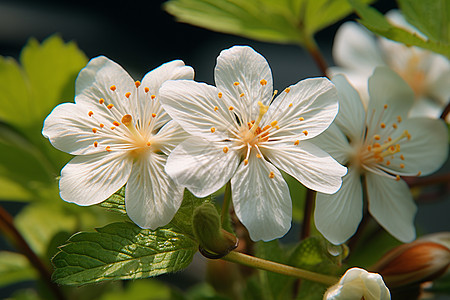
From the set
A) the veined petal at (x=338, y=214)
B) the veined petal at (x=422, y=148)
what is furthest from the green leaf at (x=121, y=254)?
the veined petal at (x=422, y=148)

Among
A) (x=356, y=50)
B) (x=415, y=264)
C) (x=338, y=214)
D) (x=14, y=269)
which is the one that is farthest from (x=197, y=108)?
(x=356, y=50)

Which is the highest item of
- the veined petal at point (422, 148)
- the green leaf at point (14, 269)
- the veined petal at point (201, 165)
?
the veined petal at point (201, 165)

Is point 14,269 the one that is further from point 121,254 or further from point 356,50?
point 356,50

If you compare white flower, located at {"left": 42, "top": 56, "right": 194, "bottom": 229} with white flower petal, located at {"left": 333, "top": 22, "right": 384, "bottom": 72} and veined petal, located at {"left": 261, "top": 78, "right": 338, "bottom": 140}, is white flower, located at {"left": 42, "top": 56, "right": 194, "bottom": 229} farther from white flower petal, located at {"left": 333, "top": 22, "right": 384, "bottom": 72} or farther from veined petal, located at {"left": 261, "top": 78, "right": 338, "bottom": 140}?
white flower petal, located at {"left": 333, "top": 22, "right": 384, "bottom": 72}

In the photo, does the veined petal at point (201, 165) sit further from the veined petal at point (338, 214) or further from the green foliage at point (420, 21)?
the green foliage at point (420, 21)

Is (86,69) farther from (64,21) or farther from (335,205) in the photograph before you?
(64,21)
